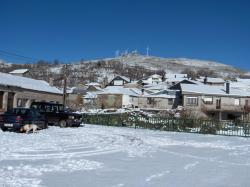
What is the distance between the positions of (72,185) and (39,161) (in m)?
3.69

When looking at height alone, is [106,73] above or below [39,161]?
above

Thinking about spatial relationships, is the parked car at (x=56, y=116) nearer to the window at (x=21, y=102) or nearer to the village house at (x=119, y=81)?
the window at (x=21, y=102)

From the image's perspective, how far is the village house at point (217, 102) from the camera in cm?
7025

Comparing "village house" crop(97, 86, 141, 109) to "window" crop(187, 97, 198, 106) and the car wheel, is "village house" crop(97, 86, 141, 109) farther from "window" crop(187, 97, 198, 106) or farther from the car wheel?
the car wheel

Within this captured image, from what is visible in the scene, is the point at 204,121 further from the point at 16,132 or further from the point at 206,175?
the point at 206,175

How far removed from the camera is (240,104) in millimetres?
71625

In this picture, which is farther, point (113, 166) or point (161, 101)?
point (161, 101)

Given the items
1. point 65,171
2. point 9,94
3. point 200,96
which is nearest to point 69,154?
point 65,171

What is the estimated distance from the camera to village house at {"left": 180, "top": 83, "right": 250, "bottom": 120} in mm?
70250

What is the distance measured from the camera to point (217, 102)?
2798 inches

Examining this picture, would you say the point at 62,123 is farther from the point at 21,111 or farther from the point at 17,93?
the point at 17,93

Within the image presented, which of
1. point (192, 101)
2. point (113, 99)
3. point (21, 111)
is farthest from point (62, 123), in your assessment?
point (113, 99)

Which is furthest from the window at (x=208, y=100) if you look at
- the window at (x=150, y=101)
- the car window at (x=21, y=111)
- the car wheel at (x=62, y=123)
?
the car window at (x=21, y=111)

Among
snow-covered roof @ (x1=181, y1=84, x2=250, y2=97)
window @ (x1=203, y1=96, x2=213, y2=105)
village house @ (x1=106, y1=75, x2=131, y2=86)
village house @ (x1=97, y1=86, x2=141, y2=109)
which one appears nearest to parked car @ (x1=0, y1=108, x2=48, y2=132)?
snow-covered roof @ (x1=181, y1=84, x2=250, y2=97)
